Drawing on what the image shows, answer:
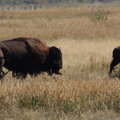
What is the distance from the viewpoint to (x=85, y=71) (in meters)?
16.0

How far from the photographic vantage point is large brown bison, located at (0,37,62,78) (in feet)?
41.7

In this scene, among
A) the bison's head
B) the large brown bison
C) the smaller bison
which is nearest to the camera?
the large brown bison

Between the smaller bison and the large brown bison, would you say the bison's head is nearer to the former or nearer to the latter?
the large brown bison

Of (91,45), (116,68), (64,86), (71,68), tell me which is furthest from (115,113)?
(91,45)

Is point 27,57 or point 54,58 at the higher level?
point 27,57

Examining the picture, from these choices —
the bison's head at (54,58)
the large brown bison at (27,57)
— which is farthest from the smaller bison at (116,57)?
the large brown bison at (27,57)

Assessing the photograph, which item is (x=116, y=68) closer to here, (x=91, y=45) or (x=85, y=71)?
(x=85, y=71)

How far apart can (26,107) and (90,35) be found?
737 inches

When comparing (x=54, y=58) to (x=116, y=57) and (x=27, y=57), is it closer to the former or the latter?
(x=27, y=57)

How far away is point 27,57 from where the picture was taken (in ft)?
43.0

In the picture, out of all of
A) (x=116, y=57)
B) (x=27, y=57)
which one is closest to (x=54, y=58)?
(x=27, y=57)

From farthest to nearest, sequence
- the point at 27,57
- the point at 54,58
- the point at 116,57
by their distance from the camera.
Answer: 1. the point at 116,57
2. the point at 54,58
3. the point at 27,57

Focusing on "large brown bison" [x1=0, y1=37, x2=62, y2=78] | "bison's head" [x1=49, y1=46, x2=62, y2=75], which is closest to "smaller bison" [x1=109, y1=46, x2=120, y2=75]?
"bison's head" [x1=49, y1=46, x2=62, y2=75]

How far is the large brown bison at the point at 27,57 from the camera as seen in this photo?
41.7 feet
